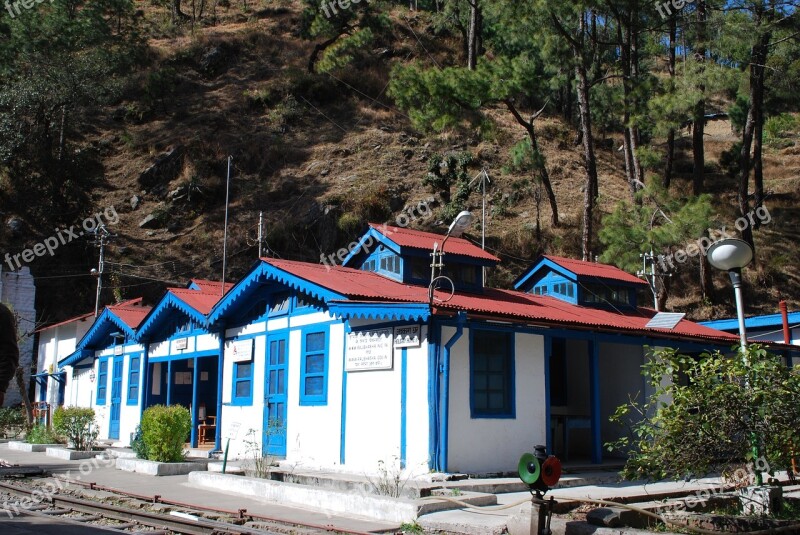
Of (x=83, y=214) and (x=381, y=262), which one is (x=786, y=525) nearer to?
(x=381, y=262)

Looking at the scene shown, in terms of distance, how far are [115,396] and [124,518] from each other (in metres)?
15.3

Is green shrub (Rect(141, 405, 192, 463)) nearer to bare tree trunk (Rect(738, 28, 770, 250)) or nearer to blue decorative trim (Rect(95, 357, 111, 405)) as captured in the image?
blue decorative trim (Rect(95, 357, 111, 405))

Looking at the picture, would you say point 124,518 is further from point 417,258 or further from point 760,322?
point 760,322

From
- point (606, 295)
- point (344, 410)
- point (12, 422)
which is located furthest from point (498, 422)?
point (12, 422)

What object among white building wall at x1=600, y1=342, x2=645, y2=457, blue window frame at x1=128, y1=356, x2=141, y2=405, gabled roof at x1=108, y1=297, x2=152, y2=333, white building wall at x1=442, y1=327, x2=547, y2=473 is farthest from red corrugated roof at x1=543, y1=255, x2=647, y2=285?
blue window frame at x1=128, y1=356, x2=141, y2=405

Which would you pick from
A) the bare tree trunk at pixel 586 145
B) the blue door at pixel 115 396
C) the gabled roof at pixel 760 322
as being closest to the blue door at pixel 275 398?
the blue door at pixel 115 396

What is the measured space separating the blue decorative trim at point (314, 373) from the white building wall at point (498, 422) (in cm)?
307

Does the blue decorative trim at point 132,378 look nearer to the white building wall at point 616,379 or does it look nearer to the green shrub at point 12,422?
the green shrub at point 12,422

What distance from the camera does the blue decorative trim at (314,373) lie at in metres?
15.0

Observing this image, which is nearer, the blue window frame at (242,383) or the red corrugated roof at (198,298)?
the blue window frame at (242,383)

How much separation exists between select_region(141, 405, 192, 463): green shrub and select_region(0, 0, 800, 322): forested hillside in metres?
15.4

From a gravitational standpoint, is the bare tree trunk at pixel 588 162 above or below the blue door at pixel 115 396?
above

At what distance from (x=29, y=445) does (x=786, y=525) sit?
1976 centimetres

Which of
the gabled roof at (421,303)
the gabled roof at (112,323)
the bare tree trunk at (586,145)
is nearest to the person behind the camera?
the gabled roof at (421,303)
